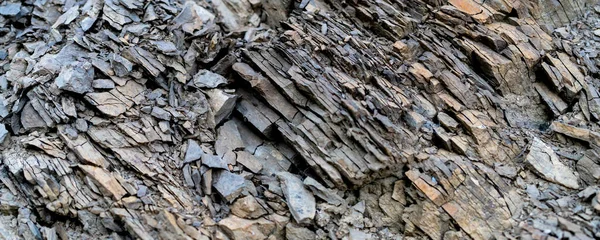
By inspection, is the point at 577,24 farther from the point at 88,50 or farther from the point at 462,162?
the point at 88,50

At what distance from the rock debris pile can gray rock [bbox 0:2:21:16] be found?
5.07ft

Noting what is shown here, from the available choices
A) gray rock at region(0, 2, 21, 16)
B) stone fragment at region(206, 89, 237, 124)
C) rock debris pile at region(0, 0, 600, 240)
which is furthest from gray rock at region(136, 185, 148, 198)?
gray rock at region(0, 2, 21, 16)

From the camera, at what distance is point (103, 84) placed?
42.2ft

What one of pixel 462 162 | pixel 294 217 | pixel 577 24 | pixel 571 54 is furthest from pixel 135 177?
pixel 577 24

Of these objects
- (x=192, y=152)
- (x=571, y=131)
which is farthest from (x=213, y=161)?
(x=571, y=131)

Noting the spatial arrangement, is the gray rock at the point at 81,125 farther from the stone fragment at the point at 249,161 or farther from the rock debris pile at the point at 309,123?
the stone fragment at the point at 249,161

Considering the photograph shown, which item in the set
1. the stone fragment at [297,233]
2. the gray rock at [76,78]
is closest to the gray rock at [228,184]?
the stone fragment at [297,233]

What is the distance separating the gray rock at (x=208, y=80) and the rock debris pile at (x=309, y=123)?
43 millimetres

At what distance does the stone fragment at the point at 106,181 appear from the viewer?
37.2 feet

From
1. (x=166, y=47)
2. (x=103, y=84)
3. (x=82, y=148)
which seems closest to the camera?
(x=82, y=148)

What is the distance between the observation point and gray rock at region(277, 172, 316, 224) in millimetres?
11719

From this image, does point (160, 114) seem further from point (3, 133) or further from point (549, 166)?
point (549, 166)

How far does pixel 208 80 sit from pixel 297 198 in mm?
4044

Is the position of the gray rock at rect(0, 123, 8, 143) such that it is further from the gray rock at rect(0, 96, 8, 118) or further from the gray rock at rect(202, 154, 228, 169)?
the gray rock at rect(202, 154, 228, 169)
